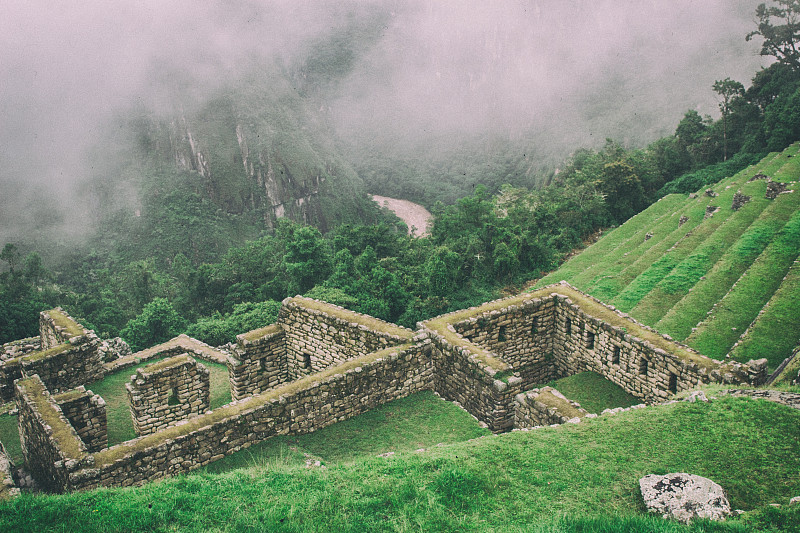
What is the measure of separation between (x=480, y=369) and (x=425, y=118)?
194 meters

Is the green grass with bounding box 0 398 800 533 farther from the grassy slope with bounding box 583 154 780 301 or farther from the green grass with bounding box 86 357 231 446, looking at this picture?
the grassy slope with bounding box 583 154 780 301

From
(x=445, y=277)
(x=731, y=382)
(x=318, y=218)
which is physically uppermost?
(x=731, y=382)

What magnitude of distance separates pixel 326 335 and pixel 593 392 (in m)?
5.58

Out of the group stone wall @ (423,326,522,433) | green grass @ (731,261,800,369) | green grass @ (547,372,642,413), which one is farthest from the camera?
green grass @ (731,261,800,369)

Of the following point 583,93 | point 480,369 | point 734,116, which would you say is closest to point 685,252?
point 480,369

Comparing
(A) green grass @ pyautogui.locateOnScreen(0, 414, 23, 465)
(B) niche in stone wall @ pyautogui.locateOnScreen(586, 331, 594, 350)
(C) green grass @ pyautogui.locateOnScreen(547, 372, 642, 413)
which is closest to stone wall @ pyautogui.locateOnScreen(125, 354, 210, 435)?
(A) green grass @ pyautogui.locateOnScreen(0, 414, 23, 465)

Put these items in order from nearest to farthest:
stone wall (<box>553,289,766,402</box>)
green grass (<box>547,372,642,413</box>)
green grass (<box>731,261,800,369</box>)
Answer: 1. stone wall (<box>553,289,766,402</box>)
2. green grass (<box>547,372,642,413</box>)
3. green grass (<box>731,261,800,369</box>)

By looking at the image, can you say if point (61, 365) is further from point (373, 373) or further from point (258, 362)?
point (373, 373)

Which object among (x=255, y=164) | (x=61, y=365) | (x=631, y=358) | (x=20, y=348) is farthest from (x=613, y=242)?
(x=255, y=164)

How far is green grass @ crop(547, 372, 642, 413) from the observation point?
1088 centimetres

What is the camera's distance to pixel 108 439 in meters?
11.8

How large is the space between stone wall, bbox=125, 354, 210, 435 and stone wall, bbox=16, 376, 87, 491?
1497 mm

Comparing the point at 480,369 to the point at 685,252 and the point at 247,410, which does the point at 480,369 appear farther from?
the point at 685,252

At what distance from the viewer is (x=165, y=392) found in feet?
37.6
